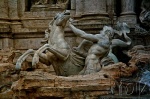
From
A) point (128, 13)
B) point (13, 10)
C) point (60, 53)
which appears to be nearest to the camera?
point (60, 53)

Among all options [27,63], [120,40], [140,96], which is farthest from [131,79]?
[27,63]

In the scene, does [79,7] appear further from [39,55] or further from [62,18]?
[39,55]

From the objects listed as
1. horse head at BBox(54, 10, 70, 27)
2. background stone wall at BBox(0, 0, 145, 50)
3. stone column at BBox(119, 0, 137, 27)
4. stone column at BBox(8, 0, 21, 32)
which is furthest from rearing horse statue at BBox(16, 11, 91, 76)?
stone column at BBox(8, 0, 21, 32)

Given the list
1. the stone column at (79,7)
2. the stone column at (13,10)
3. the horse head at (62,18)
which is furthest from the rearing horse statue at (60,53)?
the stone column at (13,10)

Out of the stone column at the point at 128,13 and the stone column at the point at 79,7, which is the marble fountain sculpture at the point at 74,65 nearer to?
the stone column at the point at 128,13

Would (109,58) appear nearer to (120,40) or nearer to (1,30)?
(120,40)

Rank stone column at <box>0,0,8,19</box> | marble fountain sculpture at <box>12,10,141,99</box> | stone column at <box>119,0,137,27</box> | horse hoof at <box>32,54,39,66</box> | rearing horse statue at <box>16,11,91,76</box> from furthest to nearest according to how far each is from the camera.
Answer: stone column at <box>0,0,8,19</box>
stone column at <box>119,0,137,27</box>
rearing horse statue at <box>16,11,91,76</box>
horse hoof at <box>32,54,39,66</box>
marble fountain sculpture at <box>12,10,141,99</box>

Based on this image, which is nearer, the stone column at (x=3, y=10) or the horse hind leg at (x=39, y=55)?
the horse hind leg at (x=39, y=55)

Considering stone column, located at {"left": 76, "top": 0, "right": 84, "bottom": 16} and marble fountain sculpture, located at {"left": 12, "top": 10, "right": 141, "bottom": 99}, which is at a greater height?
stone column, located at {"left": 76, "top": 0, "right": 84, "bottom": 16}

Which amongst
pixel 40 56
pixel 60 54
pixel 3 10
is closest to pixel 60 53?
pixel 60 54

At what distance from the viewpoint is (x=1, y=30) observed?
18.0 meters

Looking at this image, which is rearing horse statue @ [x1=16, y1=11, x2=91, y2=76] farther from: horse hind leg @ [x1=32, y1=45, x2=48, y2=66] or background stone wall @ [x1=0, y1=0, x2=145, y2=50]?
background stone wall @ [x1=0, y1=0, x2=145, y2=50]

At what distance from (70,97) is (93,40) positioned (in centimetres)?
304

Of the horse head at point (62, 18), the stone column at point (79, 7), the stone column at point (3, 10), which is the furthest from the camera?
the stone column at point (3, 10)
